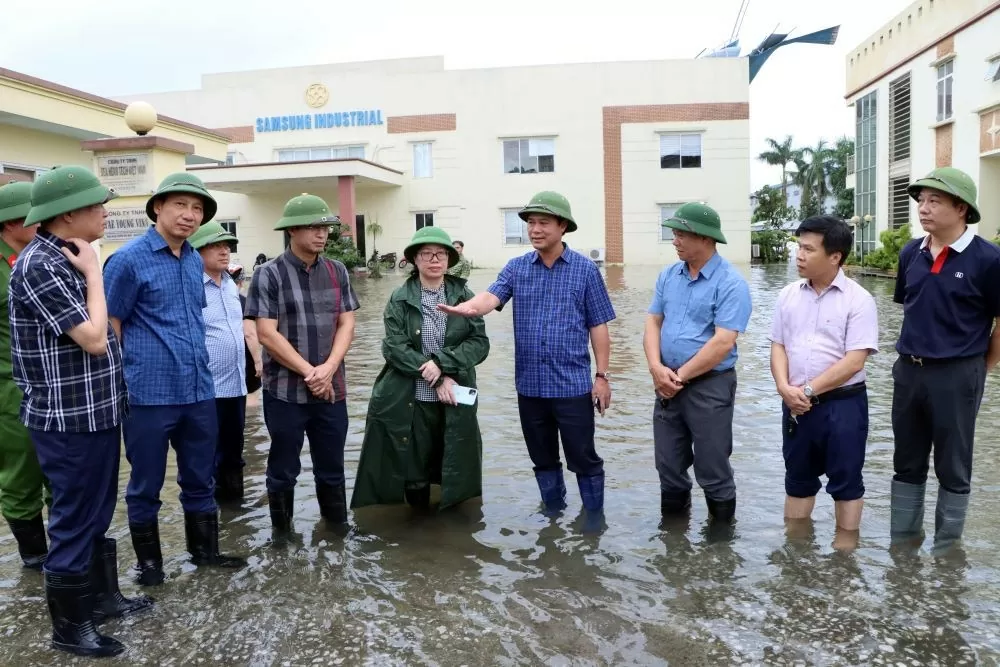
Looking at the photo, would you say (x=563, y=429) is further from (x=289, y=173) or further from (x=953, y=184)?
(x=289, y=173)

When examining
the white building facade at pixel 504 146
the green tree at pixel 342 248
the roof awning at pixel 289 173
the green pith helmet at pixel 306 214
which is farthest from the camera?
the white building facade at pixel 504 146

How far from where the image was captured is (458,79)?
31422 millimetres

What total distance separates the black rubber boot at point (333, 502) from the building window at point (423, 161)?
28.4 meters

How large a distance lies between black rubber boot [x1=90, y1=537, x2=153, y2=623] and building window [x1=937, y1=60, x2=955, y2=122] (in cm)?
2458

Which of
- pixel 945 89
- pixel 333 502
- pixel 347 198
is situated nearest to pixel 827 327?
pixel 333 502

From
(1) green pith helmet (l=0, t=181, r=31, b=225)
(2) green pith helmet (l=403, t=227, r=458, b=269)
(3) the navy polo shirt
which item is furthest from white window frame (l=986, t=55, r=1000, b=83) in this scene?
(1) green pith helmet (l=0, t=181, r=31, b=225)

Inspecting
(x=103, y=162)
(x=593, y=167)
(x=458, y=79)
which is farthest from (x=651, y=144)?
(x=103, y=162)

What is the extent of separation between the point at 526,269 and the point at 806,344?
158cm

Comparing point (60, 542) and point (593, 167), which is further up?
point (593, 167)

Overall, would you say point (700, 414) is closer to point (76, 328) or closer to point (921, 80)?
point (76, 328)

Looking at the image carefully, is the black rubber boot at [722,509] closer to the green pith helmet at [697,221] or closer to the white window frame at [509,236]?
the green pith helmet at [697,221]

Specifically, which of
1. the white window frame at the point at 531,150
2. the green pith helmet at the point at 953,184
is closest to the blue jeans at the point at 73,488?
A: the green pith helmet at the point at 953,184

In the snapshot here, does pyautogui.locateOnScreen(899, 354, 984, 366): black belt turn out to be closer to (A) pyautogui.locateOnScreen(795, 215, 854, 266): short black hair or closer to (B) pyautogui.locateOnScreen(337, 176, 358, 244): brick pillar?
(A) pyautogui.locateOnScreen(795, 215, 854, 266): short black hair

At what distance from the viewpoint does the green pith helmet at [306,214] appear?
14.2 feet
